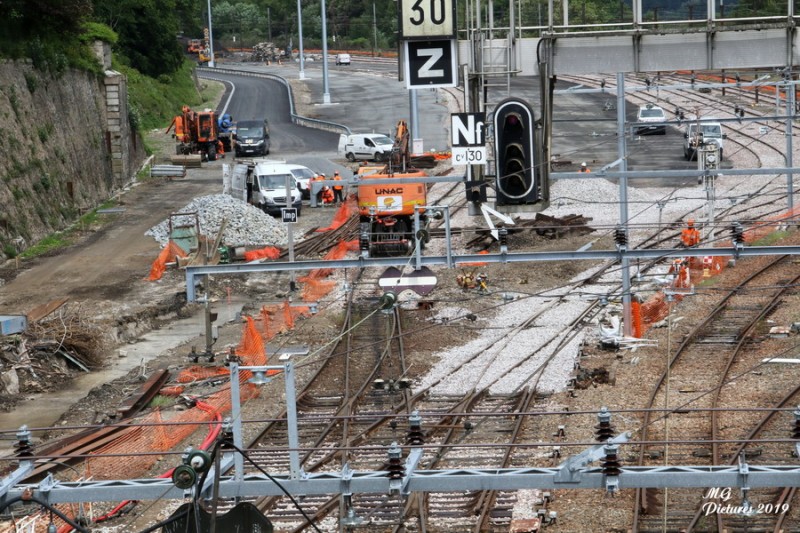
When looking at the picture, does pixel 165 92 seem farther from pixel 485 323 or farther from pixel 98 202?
pixel 485 323

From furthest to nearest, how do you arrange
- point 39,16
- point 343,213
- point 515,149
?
1. point 39,16
2. point 343,213
3. point 515,149

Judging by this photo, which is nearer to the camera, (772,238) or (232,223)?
(772,238)

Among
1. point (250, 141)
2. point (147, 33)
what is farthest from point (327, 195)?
point (147, 33)

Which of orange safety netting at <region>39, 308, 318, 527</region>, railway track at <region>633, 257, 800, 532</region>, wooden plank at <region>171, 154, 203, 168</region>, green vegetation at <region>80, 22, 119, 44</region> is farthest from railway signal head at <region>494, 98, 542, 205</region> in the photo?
wooden plank at <region>171, 154, 203, 168</region>

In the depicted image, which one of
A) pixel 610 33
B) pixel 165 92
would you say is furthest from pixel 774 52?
pixel 165 92

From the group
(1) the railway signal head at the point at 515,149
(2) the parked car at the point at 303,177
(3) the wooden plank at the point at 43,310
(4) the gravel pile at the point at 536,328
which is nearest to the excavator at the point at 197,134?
(2) the parked car at the point at 303,177

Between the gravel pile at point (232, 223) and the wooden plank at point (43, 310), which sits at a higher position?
the gravel pile at point (232, 223)

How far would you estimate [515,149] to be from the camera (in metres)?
14.5

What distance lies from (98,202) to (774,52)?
3018 cm

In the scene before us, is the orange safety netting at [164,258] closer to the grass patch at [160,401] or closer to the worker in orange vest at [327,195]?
the worker in orange vest at [327,195]

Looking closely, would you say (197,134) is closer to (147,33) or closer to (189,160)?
(189,160)

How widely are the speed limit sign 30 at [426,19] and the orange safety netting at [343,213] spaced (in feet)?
73.6

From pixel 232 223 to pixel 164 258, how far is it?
3.81 metres

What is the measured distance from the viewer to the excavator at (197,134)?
54219 mm
